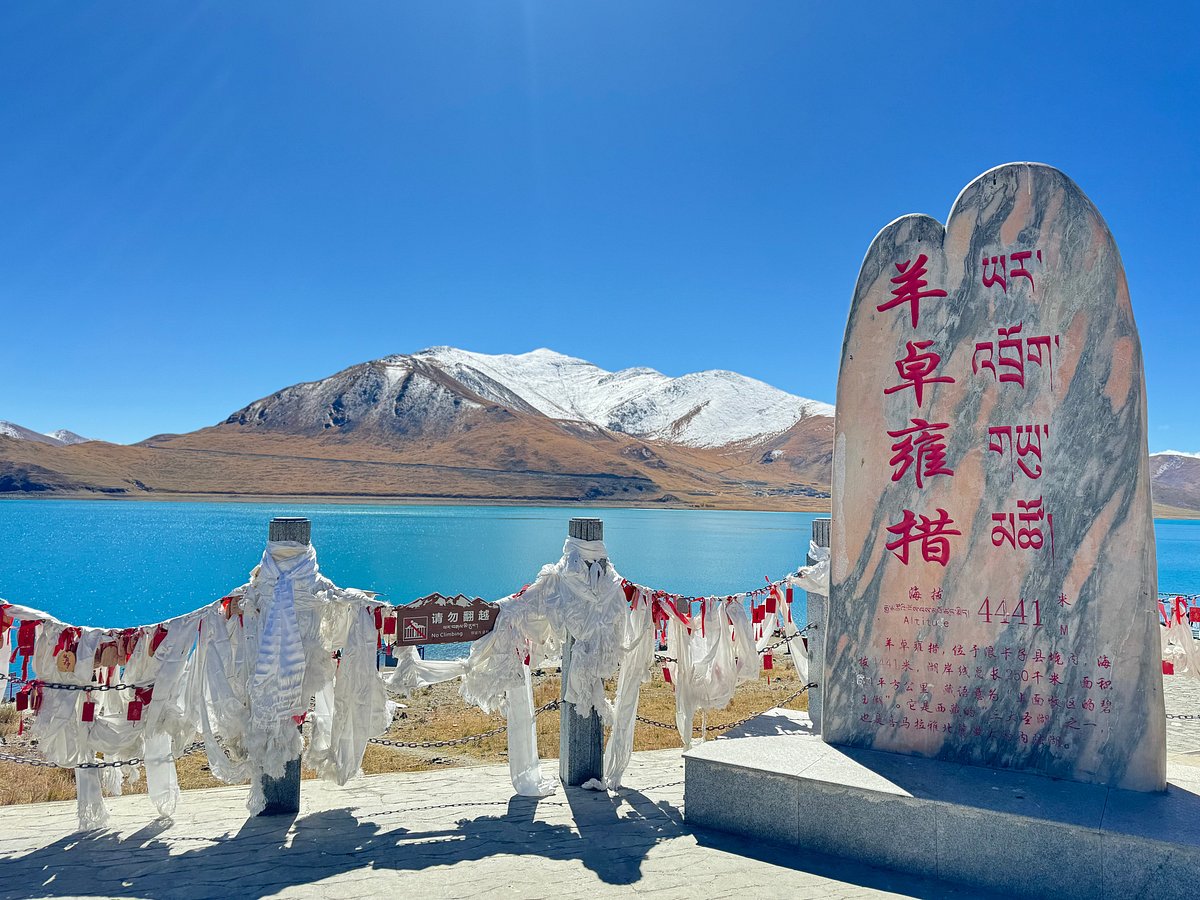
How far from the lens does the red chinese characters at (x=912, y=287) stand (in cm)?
601

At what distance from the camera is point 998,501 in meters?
5.67

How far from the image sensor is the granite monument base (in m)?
4.41

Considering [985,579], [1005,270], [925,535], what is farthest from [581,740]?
[1005,270]

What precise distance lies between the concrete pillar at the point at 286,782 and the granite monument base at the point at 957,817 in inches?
119

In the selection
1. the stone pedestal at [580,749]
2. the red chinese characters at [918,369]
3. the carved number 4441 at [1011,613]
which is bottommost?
the stone pedestal at [580,749]

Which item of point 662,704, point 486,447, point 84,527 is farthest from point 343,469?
point 662,704

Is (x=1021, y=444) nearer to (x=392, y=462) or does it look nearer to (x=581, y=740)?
(x=581, y=740)

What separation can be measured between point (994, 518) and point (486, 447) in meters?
155

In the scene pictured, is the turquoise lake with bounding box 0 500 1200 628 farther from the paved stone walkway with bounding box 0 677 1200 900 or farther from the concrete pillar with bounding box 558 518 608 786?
the concrete pillar with bounding box 558 518 608 786

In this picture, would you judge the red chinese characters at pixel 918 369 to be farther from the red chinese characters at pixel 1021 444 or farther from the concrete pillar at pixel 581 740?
the concrete pillar at pixel 581 740

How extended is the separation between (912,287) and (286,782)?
6.23 metres

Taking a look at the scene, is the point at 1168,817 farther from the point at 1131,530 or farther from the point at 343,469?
the point at 343,469

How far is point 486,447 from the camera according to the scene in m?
159

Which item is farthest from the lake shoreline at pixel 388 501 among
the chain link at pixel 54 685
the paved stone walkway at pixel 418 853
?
the chain link at pixel 54 685
